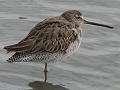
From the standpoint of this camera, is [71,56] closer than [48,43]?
No

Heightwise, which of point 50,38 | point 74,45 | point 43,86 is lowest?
point 43,86

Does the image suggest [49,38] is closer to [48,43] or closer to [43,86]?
[48,43]

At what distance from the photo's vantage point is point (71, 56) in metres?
9.91

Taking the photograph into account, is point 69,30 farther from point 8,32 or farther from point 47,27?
point 8,32

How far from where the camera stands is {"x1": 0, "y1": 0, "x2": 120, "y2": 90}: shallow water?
339 inches

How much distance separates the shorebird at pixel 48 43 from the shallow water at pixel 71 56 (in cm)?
37

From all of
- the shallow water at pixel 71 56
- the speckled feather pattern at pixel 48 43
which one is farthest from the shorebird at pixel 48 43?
the shallow water at pixel 71 56

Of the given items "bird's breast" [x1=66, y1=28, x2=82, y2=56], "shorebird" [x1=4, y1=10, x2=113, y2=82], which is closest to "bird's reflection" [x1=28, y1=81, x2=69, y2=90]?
"shorebird" [x1=4, y1=10, x2=113, y2=82]

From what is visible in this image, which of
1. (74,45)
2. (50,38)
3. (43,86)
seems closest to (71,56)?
(74,45)

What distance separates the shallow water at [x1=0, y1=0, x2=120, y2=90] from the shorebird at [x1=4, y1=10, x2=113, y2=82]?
1.22ft

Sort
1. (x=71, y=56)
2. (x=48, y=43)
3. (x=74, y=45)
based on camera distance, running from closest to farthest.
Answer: (x=48, y=43) → (x=74, y=45) → (x=71, y=56)

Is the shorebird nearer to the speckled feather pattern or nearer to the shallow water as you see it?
the speckled feather pattern

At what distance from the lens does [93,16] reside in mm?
11930

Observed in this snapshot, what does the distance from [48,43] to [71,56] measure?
1315 millimetres
